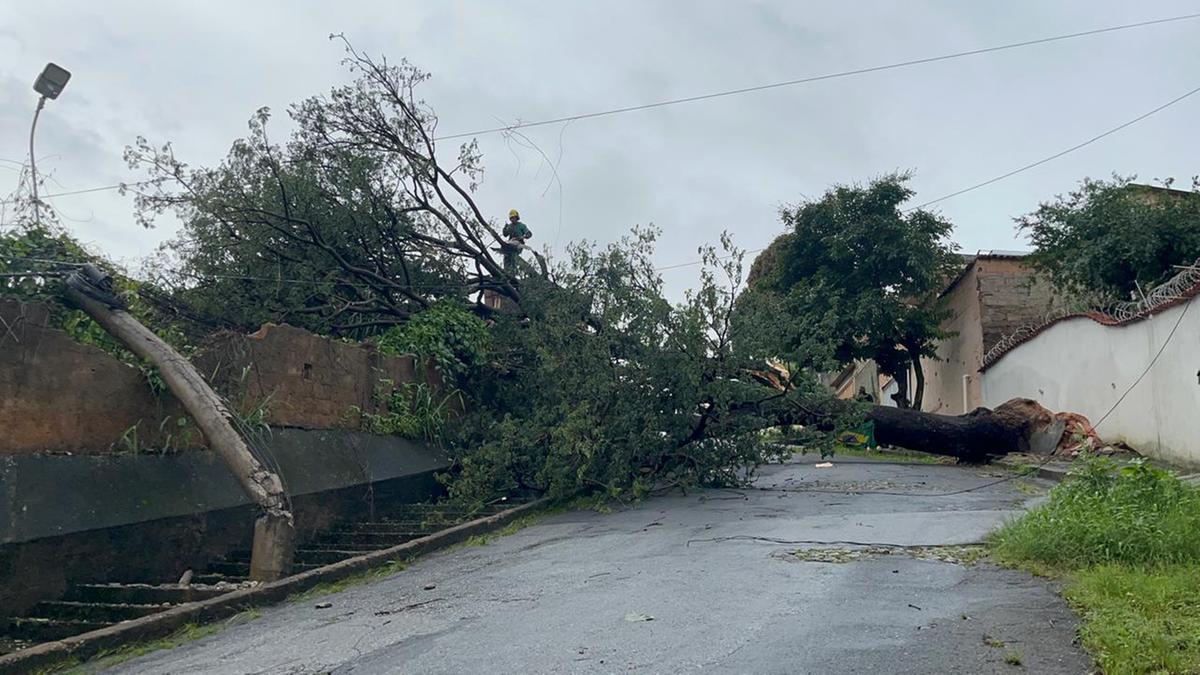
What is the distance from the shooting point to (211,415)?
7027 mm

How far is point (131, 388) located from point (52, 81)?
349cm

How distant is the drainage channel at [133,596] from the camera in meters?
5.71

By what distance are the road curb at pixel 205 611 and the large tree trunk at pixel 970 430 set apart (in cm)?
968

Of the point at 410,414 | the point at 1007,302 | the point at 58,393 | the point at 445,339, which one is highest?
the point at 1007,302

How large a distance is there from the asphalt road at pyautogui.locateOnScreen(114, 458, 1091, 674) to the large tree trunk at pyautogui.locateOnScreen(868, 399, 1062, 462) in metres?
7.50

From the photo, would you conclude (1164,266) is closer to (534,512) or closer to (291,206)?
(534,512)

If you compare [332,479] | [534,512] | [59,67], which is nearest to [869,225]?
[534,512]

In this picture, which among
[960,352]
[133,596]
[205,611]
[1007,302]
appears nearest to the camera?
→ [205,611]

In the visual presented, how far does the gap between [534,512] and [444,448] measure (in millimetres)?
1674

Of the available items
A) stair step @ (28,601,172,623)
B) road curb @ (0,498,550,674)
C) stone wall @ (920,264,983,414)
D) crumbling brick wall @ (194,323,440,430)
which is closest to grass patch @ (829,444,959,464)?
stone wall @ (920,264,983,414)

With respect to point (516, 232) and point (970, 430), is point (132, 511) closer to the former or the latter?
point (516, 232)

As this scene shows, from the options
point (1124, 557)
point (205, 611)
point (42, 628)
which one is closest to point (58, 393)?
point (42, 628)

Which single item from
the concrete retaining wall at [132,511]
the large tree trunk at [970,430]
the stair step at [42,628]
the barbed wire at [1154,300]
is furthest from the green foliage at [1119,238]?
the stair step at [42,628]

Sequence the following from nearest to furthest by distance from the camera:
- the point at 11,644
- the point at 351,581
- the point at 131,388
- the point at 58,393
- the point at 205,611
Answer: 1. the point at 11,644
2. the point at 205,611
3. the point at 58,393
4. the point at 351,581
5. the point at 131,388
